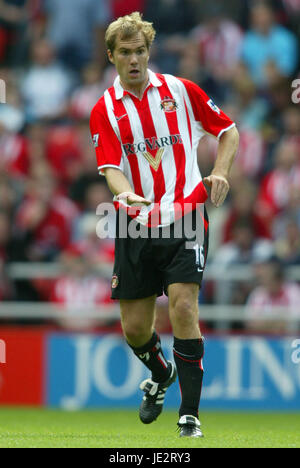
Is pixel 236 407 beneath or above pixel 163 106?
beneath

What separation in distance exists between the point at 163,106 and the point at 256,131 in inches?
258

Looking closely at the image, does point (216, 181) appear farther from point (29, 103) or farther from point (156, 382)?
point (29, 103)

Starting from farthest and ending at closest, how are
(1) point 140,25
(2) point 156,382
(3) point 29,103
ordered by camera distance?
(3) point 29,103 < (2) point 156,382 < (1) point 140,25

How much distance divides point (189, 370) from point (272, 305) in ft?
16.1

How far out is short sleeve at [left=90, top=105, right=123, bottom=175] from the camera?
6.40 m

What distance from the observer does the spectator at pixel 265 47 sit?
13.5 m

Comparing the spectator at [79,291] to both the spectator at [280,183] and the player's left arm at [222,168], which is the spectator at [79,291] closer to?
the spectator at [280,183]

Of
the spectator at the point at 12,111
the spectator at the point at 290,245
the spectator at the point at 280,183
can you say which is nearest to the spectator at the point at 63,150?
the spectator at the point at 12,111

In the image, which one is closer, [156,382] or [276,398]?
[156,382]

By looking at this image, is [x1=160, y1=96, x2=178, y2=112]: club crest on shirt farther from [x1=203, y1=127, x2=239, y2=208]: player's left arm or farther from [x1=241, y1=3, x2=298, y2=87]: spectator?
[x1=241, y1=3, x2=298, y2=87]: spectator

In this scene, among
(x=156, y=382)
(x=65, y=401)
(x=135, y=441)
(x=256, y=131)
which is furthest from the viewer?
(x=256, y=131)

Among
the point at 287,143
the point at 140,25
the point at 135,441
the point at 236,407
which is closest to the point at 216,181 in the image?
the point at 140,25

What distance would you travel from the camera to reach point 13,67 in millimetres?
14984

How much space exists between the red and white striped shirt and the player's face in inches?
5.9
